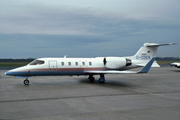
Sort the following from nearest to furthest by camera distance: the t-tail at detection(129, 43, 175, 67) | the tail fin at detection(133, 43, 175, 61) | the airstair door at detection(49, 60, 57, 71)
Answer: the airstair door at detection(49, 60, 57, 71)
the t-tail at detection(129, 43, 175, 67)
the tail fin at detection(133, 43, 175, 61)

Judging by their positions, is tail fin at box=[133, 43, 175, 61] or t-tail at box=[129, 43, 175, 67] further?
tail fin at box=[133, 43, 175, 61]

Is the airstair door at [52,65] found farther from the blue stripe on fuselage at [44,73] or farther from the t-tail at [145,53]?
the t-tail at [145,53]

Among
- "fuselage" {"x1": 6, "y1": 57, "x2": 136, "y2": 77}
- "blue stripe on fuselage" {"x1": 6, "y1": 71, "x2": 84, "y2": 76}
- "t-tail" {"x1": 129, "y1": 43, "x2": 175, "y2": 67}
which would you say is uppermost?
"t-tail" {"x1": 129, "y1": 43, "x2": 175, "y2": 67}

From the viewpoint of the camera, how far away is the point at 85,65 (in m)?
18.6

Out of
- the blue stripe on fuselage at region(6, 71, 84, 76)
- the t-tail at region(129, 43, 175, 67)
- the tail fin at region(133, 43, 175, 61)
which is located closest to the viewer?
the blue stripe on fuselage at region(6, 71, 84, 76)

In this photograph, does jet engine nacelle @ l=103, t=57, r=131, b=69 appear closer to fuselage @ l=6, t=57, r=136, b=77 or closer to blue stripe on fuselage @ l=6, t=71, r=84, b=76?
fuselage @ l=6, t=57, r=136, b=77

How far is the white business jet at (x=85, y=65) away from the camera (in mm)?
16469

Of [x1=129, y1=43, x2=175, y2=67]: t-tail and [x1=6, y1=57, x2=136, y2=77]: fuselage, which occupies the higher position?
[x1=129, y1=43, x2=175, y2=67]: t-tail

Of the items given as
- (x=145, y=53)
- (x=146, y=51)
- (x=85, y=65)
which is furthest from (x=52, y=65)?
(x=146, y=51)

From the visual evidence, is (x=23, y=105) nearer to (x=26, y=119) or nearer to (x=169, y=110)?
(x=26, y=119)

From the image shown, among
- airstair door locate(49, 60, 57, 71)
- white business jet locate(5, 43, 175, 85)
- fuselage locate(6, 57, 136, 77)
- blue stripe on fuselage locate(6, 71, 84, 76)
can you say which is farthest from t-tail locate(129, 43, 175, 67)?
airstair door locate(49, 60, 57, 71)

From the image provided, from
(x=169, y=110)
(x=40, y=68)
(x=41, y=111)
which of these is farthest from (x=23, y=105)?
(x=40, y=68)

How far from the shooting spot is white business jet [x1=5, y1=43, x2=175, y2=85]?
16.5 m

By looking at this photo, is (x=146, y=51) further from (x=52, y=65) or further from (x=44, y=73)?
(x=44, y=73)
